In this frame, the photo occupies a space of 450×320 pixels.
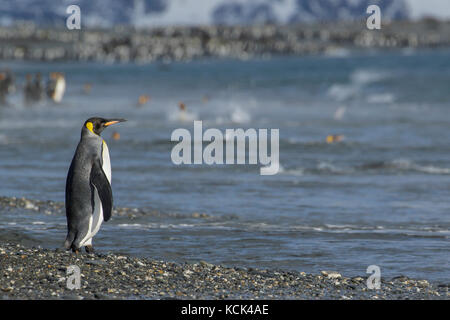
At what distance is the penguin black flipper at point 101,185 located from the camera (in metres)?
8.26

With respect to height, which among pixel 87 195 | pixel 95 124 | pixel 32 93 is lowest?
pixel 87 195

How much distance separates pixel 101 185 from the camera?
8.27m

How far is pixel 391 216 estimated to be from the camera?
10.6 meters

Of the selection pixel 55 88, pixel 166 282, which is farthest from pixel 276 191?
pixel 55 88

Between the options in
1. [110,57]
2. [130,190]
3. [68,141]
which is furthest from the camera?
[110,57]

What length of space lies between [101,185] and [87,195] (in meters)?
0.16

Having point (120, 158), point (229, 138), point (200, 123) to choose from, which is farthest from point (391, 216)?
point (200, 123)

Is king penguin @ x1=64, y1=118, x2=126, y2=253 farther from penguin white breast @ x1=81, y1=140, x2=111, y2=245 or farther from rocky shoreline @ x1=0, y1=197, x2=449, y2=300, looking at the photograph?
rocky shoreline @ x1=0, y1=197, x2=449, y2=300

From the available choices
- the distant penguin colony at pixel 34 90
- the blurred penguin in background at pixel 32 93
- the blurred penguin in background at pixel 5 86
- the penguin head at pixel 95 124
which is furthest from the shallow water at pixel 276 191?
the blurred penguin in background at pixel 5 86

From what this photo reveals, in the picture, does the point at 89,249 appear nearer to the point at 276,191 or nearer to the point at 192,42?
the point at 276,191

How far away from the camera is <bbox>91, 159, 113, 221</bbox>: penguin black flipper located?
8258mm

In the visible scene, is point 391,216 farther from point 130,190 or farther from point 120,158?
point 120,158

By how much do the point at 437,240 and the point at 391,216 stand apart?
1.40 m
